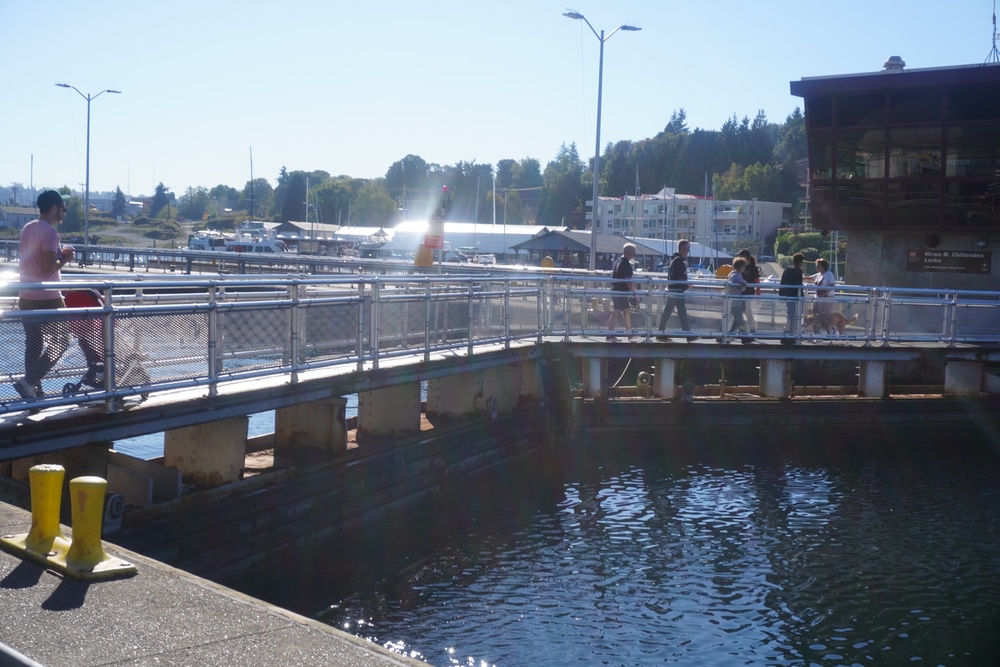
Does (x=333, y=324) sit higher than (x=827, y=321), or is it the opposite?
(x=333, y=324)

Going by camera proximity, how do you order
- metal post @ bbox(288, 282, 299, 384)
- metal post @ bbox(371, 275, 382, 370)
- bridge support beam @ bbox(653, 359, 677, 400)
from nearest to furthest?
metal post @ bbox(288, 282, 299, 384)
metal post @ bbox(371, 275, 382, 370)
bridge support beam @ bbox(653, 359, 677, 400)

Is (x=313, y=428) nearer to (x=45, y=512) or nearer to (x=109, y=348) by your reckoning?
(x=109, y=348)

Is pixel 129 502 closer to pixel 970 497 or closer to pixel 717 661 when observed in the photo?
pixel 717 661

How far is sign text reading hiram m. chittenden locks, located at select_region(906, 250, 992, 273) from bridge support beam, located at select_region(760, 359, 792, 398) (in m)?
12.0

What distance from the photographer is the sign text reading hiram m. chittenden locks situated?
29808 mm

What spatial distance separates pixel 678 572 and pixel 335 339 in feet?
16.7

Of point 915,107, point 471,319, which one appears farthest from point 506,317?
point 915,107

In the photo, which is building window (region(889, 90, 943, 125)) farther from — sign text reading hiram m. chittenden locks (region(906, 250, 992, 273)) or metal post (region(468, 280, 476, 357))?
metal post (region(468, 280, 476, 357))

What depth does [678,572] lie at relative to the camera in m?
12.4

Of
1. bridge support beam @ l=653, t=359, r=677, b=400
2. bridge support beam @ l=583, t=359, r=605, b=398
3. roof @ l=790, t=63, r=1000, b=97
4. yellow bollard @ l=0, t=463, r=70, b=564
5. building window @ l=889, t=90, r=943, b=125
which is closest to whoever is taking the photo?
yellow bollard @ l=0, t=463, r=70, b=564

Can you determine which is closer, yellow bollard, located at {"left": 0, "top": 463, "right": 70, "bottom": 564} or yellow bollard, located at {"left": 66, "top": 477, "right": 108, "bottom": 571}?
yellow bollard, located at {"left": 66, "top": 477, "right": 108, "bottom": 571}

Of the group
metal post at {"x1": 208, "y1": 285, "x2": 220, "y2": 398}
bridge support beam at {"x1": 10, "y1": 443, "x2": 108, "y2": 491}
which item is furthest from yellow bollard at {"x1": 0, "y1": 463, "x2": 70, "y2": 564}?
metal post at {"x1": 208, "y1": 285, "x2": 220, "y2": 398}

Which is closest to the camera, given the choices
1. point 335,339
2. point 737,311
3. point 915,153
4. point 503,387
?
point 335,339

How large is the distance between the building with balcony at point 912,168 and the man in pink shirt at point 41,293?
25.6 meters
